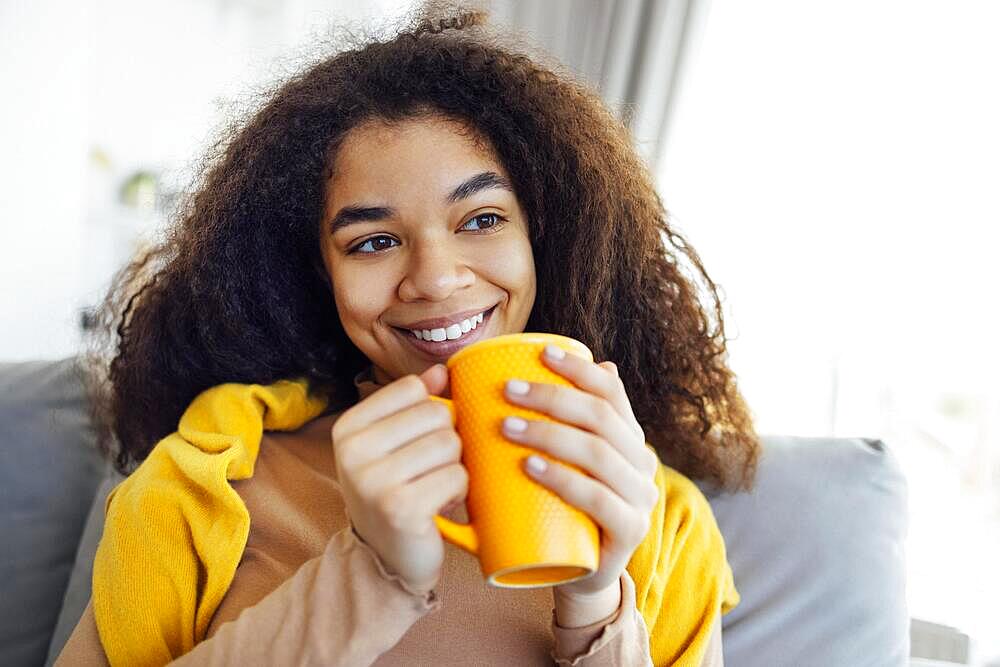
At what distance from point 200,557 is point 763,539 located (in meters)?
0.73

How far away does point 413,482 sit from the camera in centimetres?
68

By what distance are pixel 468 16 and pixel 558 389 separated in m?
0.81

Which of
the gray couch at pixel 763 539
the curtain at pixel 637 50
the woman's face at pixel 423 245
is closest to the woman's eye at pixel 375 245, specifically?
the woman's face at pixel 423 245

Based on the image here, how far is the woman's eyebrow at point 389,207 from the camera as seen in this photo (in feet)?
3.39

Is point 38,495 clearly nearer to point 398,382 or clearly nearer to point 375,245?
point 375,245

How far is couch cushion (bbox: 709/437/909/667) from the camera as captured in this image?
4.01 ft

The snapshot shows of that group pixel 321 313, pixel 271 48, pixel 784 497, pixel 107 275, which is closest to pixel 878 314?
pixel 784 497

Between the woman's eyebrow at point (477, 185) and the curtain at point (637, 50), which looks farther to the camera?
the curtain at point (637, 50)

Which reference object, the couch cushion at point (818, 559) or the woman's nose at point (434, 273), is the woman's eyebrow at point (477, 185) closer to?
the woman's nose at point (434, 273)

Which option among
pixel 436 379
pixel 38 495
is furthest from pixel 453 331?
pixel 38 495

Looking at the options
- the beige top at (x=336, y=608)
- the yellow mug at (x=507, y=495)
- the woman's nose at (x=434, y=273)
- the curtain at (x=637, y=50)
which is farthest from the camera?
the curtain at (x=637, y=50)

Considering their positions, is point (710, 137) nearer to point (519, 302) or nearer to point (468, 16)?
point (468, 16)

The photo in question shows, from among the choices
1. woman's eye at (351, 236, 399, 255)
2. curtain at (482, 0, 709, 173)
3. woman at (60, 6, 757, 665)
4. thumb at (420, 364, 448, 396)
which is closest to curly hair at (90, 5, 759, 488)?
woman at (60, 6, 757, 665)

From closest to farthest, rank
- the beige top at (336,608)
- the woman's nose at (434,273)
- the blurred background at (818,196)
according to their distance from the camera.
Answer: the beige top at (336,608), the woman's nose at (434,273), the blurred background at (818,196)
